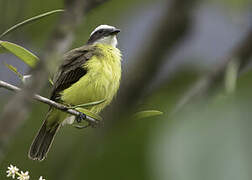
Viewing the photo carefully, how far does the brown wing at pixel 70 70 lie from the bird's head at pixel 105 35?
313 millimetres

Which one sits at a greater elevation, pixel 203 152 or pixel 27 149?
pixel 27 149

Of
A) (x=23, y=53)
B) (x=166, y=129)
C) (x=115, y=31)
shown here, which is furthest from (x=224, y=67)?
(x=115, y=31)

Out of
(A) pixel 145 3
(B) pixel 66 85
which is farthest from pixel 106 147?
(A) pixel 145 3

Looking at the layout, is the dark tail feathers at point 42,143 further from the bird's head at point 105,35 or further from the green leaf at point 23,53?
the green leaf at point 23,53

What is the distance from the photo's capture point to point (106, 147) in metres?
1.62

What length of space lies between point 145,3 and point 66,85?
2.34ft

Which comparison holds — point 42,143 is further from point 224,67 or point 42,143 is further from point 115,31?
point 224,67

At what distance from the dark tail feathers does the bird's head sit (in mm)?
671

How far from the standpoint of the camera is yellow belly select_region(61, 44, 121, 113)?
105 inches

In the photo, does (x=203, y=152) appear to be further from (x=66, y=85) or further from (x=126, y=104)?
(x=66, y=85)

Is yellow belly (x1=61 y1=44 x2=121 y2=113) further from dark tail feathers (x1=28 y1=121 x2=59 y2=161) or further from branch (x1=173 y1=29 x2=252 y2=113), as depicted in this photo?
branch (x1=173 y1=29 x2=252 y2=113)

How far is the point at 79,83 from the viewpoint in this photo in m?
2.68

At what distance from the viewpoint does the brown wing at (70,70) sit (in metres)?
2.55

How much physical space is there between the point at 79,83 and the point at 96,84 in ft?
0.30
